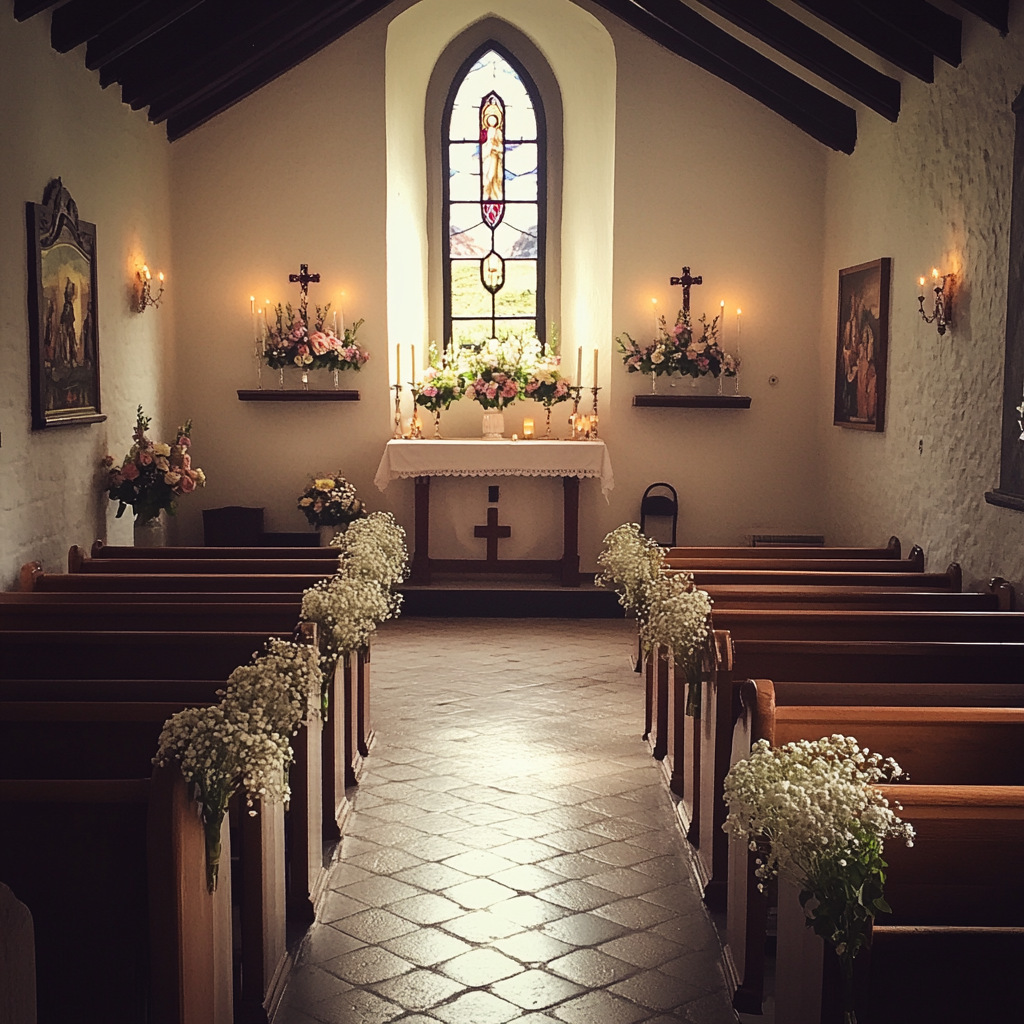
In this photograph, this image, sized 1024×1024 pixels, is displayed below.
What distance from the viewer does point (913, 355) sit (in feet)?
22.7

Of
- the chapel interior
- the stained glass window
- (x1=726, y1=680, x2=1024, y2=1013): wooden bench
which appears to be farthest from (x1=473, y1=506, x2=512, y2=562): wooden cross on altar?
(x1=726, y1=680, x2=1024, y2=1013): wooden bench

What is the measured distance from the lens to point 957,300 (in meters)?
6.16

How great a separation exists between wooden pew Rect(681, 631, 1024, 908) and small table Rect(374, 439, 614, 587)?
498 centimetres

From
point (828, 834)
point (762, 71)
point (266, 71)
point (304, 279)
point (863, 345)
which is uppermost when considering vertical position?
point (266, 71)

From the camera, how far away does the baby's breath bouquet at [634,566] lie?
5.32 m

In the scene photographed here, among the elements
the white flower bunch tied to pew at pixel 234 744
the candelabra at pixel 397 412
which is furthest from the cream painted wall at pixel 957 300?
the white flower bunch tied to pew at pixel 234 744

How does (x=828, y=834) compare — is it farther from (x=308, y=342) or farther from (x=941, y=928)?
(x=308, y=342)

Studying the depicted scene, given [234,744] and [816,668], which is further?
[816,668]

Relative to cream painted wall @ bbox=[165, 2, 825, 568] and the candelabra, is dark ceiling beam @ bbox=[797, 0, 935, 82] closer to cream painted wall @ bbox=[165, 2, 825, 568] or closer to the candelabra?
cream painted wall @ bbox=[165, 2, 825, 568]

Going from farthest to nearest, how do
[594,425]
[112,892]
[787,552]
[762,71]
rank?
[594,425] < [762,71] < [787,552] < [112,892]

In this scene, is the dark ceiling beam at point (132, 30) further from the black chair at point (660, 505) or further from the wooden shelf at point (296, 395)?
the black chair at point (660, 505)

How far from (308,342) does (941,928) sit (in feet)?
24.5

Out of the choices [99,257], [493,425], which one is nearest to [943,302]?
[493,425]

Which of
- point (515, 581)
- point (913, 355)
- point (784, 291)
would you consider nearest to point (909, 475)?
point (913, 355)
